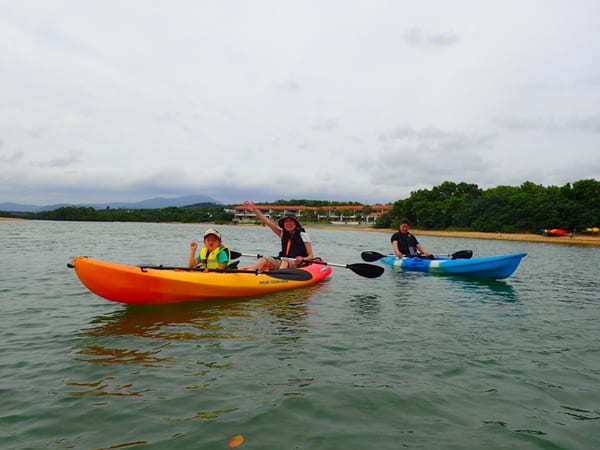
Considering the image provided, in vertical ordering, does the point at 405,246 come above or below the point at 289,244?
below

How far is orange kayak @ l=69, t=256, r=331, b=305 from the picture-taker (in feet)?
21.5

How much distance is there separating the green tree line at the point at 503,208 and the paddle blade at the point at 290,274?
4447 cm

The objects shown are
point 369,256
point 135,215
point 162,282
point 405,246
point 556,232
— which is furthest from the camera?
point 135,215

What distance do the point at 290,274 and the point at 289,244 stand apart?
141 centimetres

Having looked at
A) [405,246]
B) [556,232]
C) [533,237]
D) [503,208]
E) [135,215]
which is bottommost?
[533,237]

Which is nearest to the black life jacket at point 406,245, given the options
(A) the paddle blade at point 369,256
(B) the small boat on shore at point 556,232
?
(A) the paddle blade at point 369,256

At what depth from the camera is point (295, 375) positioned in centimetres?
438

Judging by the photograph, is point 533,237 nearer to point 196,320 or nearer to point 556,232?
point 556,232

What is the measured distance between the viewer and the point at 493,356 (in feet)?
16.8

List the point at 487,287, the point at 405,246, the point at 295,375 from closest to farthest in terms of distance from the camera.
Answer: the point at 295,375, the point at 487,287, the point at 405,246

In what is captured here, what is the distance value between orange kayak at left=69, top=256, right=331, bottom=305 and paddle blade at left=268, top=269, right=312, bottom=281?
0.04 metres

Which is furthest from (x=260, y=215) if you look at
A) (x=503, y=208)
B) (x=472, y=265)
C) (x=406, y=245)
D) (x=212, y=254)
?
(x=503, y=208)

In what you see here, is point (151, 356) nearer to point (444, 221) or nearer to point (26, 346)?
point (26, 346)

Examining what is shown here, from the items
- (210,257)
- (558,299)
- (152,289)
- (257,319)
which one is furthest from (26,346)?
(558,299)
